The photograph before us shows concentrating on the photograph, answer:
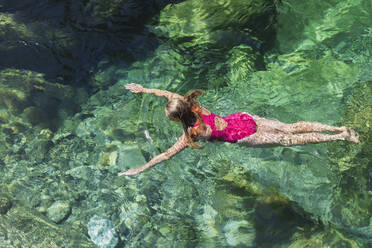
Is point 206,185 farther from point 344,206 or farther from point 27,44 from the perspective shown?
point 27,44

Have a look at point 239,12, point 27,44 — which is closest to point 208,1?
point 239,12

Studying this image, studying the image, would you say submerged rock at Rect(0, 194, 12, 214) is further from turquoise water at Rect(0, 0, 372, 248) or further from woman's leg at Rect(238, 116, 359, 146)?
woman's leg at Rect(238, 116, 359, 146)

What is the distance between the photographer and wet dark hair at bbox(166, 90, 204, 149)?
3.92m

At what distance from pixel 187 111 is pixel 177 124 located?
2048mm

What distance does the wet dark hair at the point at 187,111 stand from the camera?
392cm

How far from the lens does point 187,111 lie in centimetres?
411

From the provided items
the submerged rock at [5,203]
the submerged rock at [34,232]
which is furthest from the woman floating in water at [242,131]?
the submerged rock at [5,203]

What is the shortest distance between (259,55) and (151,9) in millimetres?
2658

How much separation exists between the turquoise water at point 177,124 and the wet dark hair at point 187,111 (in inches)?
65.7

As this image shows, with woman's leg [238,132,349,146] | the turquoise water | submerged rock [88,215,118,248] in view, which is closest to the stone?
the turquoise water

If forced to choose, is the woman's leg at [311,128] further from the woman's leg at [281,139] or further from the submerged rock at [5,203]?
the submerged rock at [5,203]

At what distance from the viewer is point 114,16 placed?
7.02 metres

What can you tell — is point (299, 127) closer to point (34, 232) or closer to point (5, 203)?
point (34, 232)

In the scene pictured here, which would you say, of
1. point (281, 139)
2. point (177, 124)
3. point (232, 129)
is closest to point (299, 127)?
point (281, 139)
